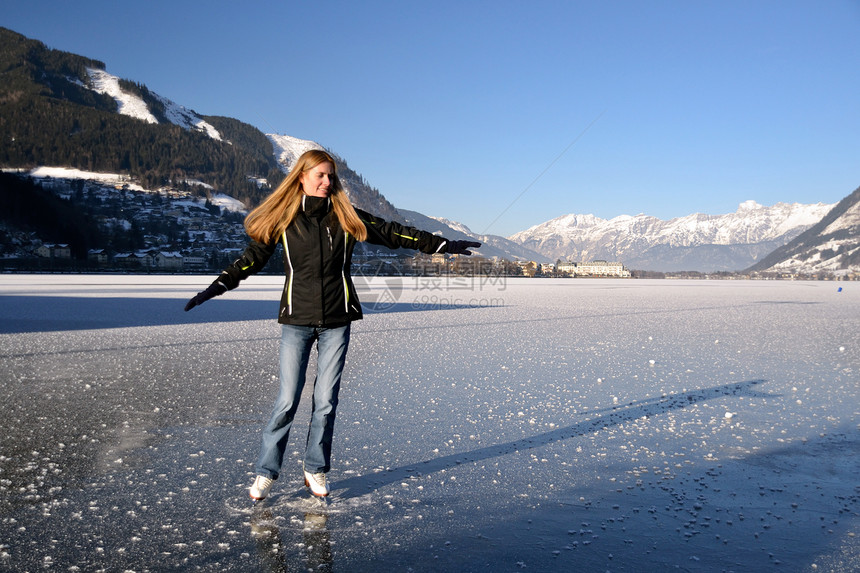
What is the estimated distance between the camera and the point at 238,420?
20.2 ft

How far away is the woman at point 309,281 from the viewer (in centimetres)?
381

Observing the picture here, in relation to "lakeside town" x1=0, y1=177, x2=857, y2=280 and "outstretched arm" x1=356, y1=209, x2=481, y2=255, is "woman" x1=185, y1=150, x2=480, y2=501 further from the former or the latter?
"lakeside town" x1=0, y1=177, x2=857, y2=280

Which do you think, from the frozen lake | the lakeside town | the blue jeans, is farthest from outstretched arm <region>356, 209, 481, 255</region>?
the lakeside town

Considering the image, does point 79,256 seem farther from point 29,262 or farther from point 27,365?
point 27,365

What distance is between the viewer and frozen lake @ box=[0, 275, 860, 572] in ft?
10.7

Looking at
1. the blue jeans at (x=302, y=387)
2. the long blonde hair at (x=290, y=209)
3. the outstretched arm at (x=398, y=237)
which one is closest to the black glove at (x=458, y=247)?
the outstretched arm at (x=398, y=237)

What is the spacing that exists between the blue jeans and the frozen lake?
0.30 metres

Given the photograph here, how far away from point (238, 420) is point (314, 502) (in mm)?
2467

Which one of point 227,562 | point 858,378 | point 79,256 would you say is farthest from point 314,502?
point 79,256

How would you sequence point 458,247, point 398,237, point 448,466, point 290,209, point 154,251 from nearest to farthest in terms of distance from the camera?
point 290,209 → point 398,237 → point 458,247 → point 448,466 → point 154,251

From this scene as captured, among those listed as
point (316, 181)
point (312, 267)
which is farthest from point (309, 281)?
point (316, 181)

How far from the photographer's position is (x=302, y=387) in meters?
3.90

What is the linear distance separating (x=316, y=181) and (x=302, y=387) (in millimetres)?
1308

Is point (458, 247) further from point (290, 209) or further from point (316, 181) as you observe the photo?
point (290, 209)
